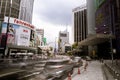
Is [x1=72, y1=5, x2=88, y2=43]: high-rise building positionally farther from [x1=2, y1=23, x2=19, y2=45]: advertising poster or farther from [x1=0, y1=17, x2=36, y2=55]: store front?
[x1=2, y1=23, x2=19, y2=45]: advertising poster

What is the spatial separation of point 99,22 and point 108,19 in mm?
9401

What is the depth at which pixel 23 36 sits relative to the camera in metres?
54.5

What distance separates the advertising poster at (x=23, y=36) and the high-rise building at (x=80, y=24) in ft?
269

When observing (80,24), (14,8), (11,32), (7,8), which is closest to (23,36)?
(11,32)

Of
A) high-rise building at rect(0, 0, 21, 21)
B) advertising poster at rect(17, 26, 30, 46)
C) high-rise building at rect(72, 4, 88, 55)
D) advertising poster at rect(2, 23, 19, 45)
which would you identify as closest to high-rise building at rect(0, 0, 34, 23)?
high-rise building at rect(0, 0, 21, 21)

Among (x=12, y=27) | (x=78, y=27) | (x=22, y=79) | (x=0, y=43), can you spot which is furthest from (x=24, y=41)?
(x=78, y=27)

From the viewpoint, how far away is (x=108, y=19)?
190 feet

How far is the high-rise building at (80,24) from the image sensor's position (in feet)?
438

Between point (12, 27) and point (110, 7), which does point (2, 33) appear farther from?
point (110, 7)

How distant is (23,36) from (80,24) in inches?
3577

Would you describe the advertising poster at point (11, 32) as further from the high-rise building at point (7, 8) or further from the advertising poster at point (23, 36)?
the high-rise building at point (7, 8)

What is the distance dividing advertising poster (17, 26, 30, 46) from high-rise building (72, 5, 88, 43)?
82.0 meters

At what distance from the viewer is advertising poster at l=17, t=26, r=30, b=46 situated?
173 ft

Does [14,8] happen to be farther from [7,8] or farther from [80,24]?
[80,24]
